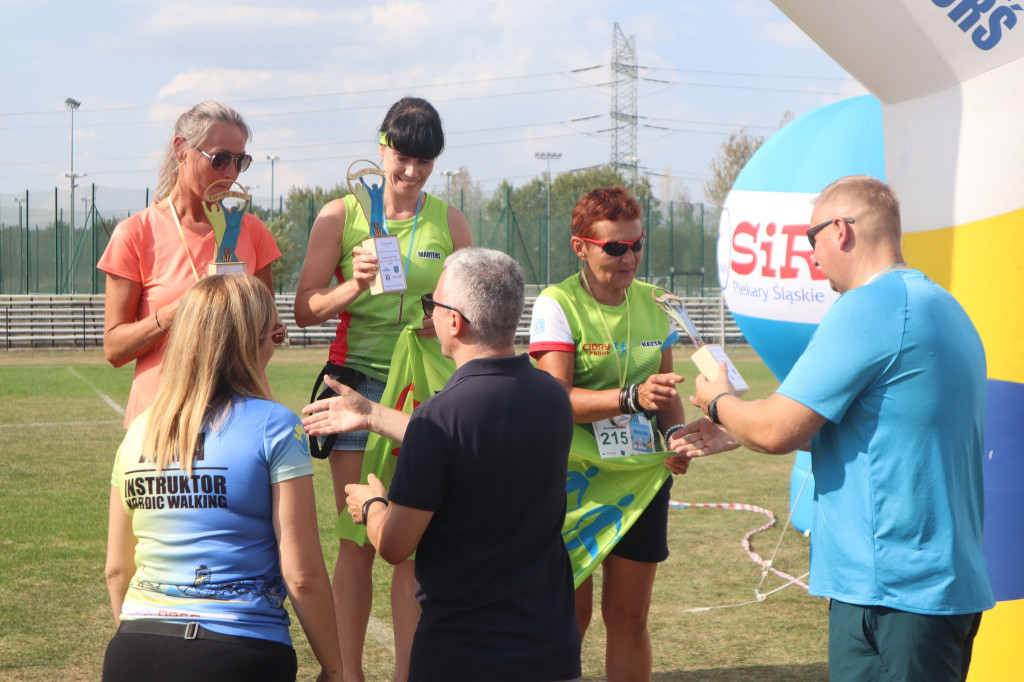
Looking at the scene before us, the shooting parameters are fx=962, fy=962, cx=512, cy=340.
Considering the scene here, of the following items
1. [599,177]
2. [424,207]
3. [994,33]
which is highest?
[599,177]

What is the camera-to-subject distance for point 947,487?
249cm

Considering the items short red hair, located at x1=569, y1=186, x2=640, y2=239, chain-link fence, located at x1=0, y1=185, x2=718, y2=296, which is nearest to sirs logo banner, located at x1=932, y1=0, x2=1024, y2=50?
short red hair, located at x1=569, y1=186, x2=640, y2=239

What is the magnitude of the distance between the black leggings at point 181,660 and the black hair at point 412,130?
2.03m

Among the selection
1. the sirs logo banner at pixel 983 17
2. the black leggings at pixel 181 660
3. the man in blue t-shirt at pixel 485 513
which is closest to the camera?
the black leggings at pixel 181 660

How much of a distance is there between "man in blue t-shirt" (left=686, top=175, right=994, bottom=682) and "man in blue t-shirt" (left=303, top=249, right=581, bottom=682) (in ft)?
2.07

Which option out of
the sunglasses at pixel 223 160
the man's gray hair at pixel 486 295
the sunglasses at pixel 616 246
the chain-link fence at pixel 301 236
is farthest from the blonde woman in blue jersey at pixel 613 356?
the chain-link fence at pixel 301 236

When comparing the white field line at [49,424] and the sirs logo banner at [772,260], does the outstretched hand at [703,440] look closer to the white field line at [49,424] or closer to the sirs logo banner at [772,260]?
the sirs logo banner at [772,260]

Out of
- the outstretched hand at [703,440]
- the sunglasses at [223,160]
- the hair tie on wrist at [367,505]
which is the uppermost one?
the sunglasses at [223,160]

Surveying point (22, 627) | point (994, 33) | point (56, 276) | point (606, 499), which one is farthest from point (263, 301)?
point (56, 276)

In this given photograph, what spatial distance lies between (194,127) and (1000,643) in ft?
11.4

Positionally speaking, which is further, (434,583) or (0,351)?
(0,351)

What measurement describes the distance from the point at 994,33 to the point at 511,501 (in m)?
2.47

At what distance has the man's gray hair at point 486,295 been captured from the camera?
2594 millimetres

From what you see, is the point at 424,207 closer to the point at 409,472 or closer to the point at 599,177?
the point at 409,472
